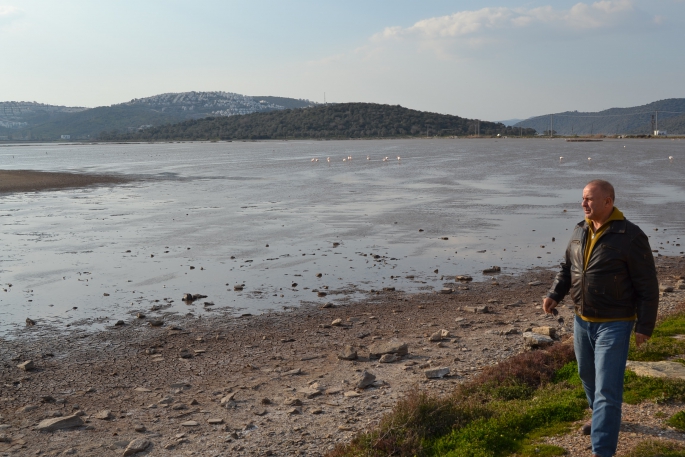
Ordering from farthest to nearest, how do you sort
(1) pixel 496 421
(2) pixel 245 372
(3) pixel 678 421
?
(2) pixel 245 372, (1) pixel 496 421, (3) pixel 678 421

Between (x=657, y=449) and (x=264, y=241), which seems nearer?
(x=657, y=449)

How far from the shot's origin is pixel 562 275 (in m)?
5.93

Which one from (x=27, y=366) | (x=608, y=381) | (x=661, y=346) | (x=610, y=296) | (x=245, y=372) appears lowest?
(x=245, y=372)

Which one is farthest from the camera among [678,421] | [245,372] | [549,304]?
[245,372]

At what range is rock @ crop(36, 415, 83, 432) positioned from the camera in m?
7.53

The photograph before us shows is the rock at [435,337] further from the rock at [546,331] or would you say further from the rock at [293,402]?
the rock at [293,402]

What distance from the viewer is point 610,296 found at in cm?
530

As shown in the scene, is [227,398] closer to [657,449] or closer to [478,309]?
[657,449]

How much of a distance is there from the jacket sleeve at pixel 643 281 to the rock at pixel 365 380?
3.98m

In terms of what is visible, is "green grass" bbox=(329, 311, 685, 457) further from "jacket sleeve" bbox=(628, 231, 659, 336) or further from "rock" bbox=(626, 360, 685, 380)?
"jacket sleeve" bbox=(628, 231, 659, 336)

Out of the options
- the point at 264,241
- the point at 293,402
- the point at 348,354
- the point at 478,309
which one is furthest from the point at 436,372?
the point at 264,241

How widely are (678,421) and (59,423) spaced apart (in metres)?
6.42

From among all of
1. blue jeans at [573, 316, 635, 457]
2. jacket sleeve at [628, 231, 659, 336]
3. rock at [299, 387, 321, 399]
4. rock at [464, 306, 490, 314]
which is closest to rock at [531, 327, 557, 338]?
rock at [464, 306, 490, 314]

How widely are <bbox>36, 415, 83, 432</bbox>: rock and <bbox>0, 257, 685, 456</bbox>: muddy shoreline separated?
0.26 feet
